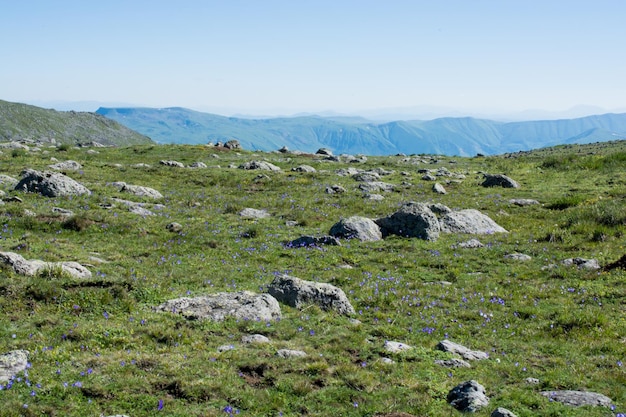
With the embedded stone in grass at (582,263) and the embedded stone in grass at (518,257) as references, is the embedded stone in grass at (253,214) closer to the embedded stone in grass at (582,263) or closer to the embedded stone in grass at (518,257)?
the embedded stone in grass at (518,257)

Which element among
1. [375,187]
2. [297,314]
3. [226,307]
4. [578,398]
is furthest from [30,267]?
[375,187]

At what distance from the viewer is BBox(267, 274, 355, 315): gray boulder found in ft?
44.2

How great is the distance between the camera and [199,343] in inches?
403

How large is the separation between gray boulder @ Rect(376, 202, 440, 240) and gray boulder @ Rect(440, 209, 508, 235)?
3.66 feet

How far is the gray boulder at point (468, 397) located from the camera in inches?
330

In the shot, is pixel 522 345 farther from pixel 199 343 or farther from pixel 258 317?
pixel 199 343

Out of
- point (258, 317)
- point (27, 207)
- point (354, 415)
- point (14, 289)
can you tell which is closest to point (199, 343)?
point (258, 317)

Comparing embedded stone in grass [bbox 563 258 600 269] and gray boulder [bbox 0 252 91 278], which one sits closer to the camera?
gray boulder [bbox 0 252 91 278]

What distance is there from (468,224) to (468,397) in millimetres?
17802

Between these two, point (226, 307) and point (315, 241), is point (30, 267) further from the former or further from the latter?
point (315, 241)

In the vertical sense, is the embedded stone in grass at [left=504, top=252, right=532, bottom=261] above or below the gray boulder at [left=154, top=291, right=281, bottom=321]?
below

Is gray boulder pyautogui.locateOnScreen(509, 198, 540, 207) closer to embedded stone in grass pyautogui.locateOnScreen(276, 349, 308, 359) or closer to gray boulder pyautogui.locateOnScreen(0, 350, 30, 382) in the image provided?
embedded stone in grass pyautogui.locateOnScreen(276, 349, 308, 359)

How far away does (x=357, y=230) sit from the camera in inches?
912

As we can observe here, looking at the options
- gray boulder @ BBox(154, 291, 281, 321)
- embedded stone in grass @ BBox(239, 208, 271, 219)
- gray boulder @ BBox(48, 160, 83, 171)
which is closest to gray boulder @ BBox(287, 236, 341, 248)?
embedded stone in grass @ BBox(239, 208, 271, 219)
